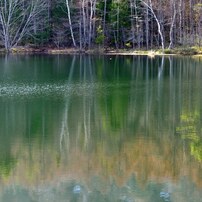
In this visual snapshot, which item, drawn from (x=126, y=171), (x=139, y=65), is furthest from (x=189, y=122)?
(x=139, y=65)

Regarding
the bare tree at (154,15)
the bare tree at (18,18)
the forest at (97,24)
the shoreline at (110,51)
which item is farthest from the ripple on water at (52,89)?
the bare tree at (18,18)

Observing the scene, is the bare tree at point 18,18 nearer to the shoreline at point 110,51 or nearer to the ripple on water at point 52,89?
the shoreline at point 110,51

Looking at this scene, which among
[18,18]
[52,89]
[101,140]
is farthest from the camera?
[18,18]

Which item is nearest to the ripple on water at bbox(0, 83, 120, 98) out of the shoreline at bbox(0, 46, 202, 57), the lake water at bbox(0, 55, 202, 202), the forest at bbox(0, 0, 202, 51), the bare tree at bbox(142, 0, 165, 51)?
the lake water at bbox(0, 55, 202, 202)

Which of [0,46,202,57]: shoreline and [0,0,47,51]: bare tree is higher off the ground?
[0,0,47,51]: bare tree

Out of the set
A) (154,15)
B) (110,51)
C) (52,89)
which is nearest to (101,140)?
(52,89)

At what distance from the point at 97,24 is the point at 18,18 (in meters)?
8.64

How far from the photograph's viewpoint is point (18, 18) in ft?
188

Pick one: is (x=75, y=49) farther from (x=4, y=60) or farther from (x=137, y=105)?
(x=137, y=105)

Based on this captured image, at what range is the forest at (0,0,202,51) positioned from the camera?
5522 centimetres

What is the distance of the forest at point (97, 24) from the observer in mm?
55219

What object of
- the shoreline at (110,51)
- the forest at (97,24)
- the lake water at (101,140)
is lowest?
the lake water at (101,140)

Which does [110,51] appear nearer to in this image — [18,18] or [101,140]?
[18,18]

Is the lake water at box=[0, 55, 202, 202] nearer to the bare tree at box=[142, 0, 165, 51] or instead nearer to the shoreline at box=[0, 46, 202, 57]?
the shoreline at box=[0, 46, 202, 57]
